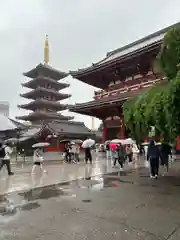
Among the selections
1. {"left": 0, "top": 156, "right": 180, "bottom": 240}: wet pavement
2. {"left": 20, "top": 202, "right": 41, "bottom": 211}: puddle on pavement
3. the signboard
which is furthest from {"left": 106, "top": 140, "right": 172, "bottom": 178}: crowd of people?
the signboard

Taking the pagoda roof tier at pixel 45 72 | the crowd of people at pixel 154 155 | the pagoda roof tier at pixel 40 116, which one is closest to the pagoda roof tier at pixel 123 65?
the crowd of people at pixel 154 155

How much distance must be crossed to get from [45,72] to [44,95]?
15.9 feet

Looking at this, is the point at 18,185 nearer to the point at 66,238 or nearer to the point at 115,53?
the point at 66,238

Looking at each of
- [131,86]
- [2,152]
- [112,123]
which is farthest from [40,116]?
[2,152]

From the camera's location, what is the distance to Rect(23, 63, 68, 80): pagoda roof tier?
4781cm

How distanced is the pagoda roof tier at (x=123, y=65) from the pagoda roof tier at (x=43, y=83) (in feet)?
72.3

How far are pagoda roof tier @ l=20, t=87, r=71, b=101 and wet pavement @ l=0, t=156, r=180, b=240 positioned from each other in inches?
1589

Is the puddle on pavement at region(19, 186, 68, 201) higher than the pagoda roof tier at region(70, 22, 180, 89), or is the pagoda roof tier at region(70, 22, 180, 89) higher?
the pagoda roof tier at region(70, 22, 180, 89)

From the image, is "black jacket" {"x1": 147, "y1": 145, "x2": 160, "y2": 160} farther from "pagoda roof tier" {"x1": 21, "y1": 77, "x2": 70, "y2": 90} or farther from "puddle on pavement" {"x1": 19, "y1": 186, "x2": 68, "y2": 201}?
"pagoda roof tier" {"x1": 21, "y1": 77, "x2": 70, "y2": 90}

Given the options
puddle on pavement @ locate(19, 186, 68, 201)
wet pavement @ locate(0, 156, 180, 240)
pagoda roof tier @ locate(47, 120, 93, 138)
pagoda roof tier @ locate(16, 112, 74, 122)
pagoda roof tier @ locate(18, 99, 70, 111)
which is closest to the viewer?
wet pavement @ locate(0, 156, 180, 240)

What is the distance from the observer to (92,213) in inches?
207

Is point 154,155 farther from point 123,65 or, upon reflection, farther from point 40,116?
point 40,116

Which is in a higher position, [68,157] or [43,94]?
[43,94]

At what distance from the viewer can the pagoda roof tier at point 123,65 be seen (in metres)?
19.9
